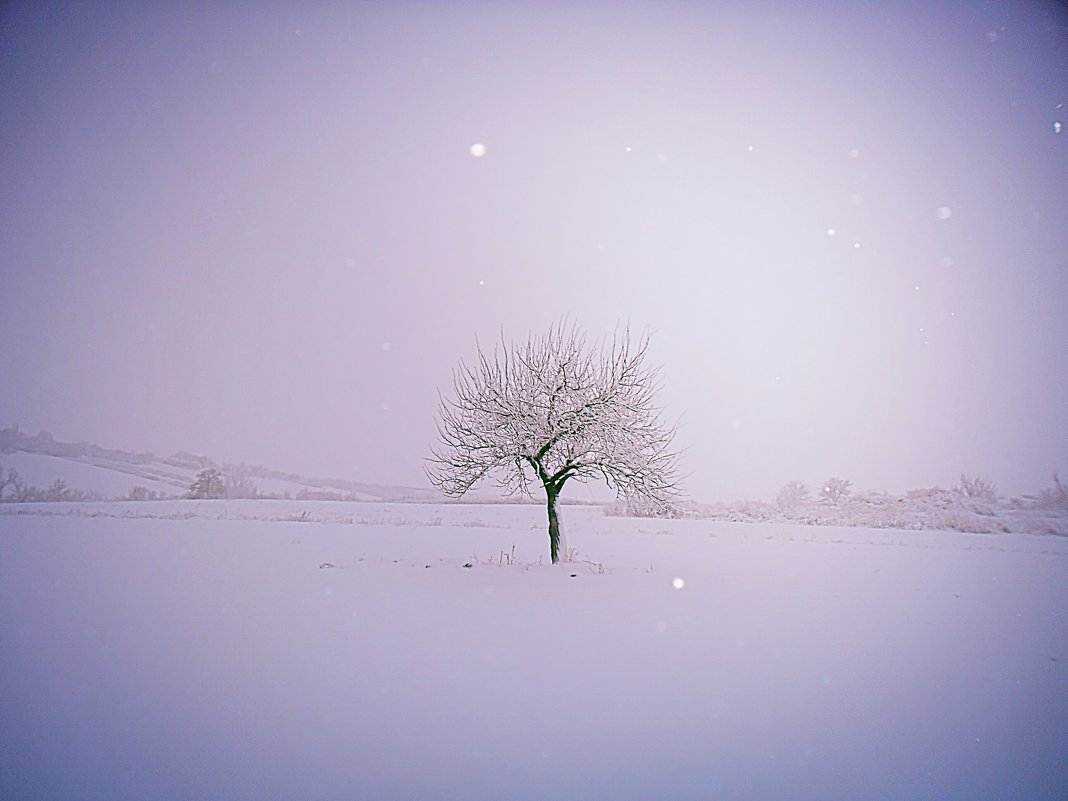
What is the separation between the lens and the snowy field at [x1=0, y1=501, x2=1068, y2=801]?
17.4 ft

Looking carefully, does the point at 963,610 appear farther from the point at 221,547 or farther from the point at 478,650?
the point at 221,547

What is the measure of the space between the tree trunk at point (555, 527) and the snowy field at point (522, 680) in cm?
68

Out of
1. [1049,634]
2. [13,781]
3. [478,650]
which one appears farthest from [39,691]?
[1049,634]

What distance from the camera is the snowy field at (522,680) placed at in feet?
17.4

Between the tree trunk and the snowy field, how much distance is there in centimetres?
68

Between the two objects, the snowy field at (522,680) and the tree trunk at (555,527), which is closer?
the snowy field at (522,680)

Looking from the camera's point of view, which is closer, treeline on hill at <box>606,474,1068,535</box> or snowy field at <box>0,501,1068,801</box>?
snowy field at <box>0,501,1068,801</box>

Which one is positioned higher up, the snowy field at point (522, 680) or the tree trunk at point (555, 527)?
the tree trunk at point (555, 527)

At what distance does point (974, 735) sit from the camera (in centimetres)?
629

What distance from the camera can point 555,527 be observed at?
16266 millimetres

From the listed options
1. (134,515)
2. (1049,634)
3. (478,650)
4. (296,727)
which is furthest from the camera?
(134,515)

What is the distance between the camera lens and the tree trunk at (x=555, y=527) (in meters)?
16.0

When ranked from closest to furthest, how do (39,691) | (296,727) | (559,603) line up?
(296,727)
(39,691)
(559,603)

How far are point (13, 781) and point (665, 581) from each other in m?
12.0
